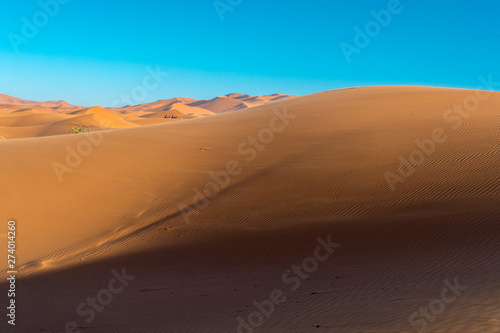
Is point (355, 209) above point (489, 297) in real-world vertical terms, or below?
above

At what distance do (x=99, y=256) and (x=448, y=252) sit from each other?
8065 millimetres

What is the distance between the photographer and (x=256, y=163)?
60.5 ft

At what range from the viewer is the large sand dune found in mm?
7348

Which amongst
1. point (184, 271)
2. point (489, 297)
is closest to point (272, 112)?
point (184, 271)

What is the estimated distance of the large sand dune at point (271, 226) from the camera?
24.1 feet

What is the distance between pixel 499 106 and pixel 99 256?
20903 millimetres

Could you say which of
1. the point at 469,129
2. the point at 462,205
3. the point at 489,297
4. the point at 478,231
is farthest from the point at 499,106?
the point at 489,297

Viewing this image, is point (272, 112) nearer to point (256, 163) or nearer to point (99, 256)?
point (256, 163)

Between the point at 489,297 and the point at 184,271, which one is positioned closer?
the point at 489,297

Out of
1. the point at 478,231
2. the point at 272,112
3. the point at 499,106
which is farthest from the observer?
the point at 272,112

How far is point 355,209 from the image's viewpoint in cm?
1227

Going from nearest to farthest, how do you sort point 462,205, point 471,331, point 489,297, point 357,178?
point 471,331 → point 489,297 → point 462,205 → point 357,178

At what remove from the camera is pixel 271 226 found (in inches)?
476

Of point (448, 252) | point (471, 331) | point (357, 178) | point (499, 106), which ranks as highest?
point (499, 106)
